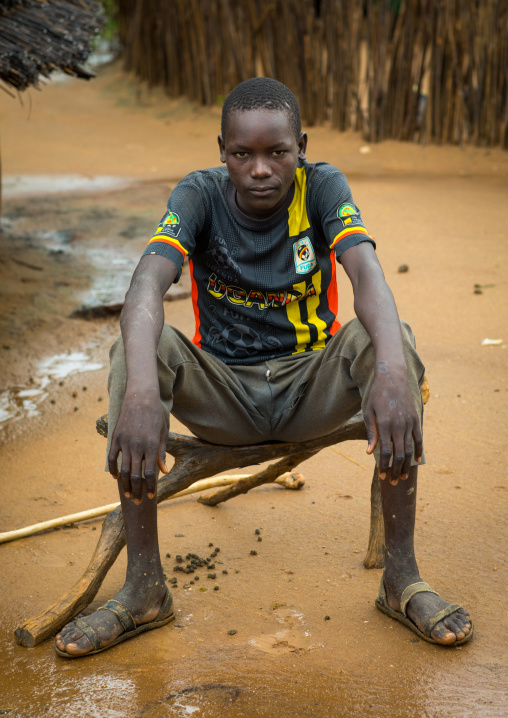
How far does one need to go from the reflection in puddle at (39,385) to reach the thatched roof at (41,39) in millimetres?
1767

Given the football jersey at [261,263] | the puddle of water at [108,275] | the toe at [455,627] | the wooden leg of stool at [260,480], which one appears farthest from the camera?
the puddle of water at [108,275]

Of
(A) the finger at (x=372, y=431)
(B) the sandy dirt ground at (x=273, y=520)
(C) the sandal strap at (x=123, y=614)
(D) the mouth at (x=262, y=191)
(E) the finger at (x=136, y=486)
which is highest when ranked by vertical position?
(D) the mouth at (x=262, y=191)

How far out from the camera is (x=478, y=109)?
25.3 ft

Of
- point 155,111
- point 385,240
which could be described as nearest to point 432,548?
point 385,240

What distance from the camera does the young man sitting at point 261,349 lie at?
1.95m

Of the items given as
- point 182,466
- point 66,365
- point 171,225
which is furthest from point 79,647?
point 66,365

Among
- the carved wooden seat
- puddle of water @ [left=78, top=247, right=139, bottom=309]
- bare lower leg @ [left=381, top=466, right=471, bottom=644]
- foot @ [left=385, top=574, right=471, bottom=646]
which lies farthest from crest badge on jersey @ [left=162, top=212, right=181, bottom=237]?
puddle of water @ [left=78, top=247, right=139, bottom=309]

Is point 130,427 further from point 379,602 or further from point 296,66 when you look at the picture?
point 296,66

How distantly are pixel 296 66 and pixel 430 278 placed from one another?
436 cm

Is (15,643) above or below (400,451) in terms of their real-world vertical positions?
below

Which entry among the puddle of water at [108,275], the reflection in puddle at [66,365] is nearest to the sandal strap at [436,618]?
the reflection in puddle at [66,365]

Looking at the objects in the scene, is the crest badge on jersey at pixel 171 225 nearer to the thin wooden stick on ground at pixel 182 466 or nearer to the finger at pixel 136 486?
the thin wooden stick on ground at pixel 182 466

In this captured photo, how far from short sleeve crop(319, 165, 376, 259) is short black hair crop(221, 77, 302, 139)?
18 cm

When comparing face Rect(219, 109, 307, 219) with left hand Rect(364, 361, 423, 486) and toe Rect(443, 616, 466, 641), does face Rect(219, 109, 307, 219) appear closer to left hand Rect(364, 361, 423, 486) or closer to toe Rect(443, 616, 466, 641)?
left hand Rect(364, 361, 423, 486)
